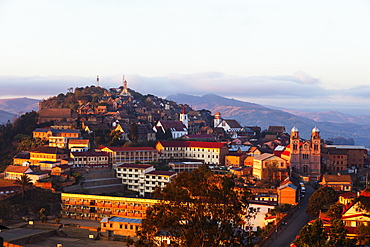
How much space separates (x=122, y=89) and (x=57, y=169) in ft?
213

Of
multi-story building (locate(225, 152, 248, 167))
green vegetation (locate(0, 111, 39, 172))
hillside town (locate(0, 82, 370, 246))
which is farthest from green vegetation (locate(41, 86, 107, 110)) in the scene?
multi-story building (locate(225, 152, 248, 167))

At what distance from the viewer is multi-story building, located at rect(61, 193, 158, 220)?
157 ft

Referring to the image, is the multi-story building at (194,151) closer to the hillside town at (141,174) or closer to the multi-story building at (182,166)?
the hillside town at (141,174)

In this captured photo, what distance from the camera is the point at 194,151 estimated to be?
65625mm

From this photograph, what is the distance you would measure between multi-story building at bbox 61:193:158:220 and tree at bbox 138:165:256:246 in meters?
27.8

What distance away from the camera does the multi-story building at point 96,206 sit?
1881 inches

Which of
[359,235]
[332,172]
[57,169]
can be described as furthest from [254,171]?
[359,235]

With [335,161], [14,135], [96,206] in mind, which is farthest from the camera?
[14,135]

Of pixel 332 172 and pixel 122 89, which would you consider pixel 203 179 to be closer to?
pixel 332 172

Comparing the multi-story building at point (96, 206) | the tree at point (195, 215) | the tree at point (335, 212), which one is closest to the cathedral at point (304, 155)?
the multi-story building at point (96, 206)

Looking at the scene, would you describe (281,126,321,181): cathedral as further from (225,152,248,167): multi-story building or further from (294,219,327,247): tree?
(294,219,327,247): tree

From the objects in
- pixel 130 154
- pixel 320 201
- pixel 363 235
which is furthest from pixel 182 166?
pixel 363 235

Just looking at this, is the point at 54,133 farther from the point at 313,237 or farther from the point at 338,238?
the point at 338,238

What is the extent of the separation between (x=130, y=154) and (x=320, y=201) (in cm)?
2756
